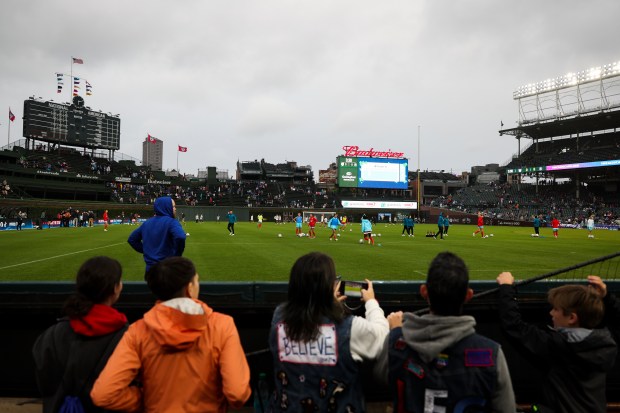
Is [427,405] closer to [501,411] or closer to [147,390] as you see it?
[501,411]

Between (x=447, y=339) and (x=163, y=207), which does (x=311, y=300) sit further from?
(x=163, y=207)

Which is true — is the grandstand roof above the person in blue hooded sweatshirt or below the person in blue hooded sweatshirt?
above

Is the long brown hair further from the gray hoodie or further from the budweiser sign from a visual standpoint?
the budweiser sign

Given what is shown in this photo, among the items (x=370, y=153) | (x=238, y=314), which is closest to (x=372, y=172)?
(x=370, y=153)

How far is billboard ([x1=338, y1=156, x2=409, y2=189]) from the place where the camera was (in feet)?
219

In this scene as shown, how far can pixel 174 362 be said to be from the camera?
218cm

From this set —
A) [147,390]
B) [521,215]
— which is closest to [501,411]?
[147,390]

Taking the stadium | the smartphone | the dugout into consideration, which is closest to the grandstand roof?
the stadium

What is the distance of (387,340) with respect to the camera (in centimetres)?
230

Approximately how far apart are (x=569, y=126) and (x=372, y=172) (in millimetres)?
34146

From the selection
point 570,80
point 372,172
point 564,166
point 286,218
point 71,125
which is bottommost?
point 286,218

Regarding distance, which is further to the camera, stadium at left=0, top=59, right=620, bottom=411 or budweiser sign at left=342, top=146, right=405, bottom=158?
budweiser sign at left=342, top=146, right=405, bottom=158

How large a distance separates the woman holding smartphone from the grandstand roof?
7094cm

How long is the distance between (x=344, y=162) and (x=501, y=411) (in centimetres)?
6535
